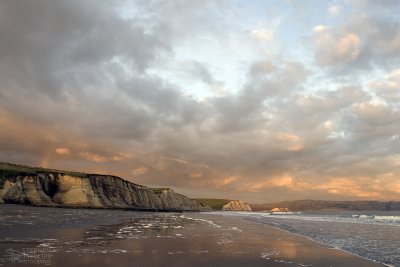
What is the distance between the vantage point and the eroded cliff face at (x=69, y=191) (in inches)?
3346

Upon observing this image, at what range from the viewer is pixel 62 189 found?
9981 cm

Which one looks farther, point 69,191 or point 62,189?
point 69,191

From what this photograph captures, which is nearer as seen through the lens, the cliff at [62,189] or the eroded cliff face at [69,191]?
the eroded cliff face at [69,191]

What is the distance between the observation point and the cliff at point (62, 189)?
85.2m

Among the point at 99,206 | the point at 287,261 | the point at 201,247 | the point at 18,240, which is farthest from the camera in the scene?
the point at 99,206

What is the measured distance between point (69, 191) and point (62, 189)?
199cm

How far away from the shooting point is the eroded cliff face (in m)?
85.0

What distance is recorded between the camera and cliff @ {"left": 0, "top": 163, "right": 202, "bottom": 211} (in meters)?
85.2

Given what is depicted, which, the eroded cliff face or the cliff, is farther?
the cliff

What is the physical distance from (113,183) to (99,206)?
69.7 ft

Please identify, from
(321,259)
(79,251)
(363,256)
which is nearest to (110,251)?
(79,251)

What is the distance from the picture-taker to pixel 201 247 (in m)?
21.7

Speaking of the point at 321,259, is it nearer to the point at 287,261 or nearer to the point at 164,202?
the point at 287,261

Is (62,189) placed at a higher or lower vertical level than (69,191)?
higher
